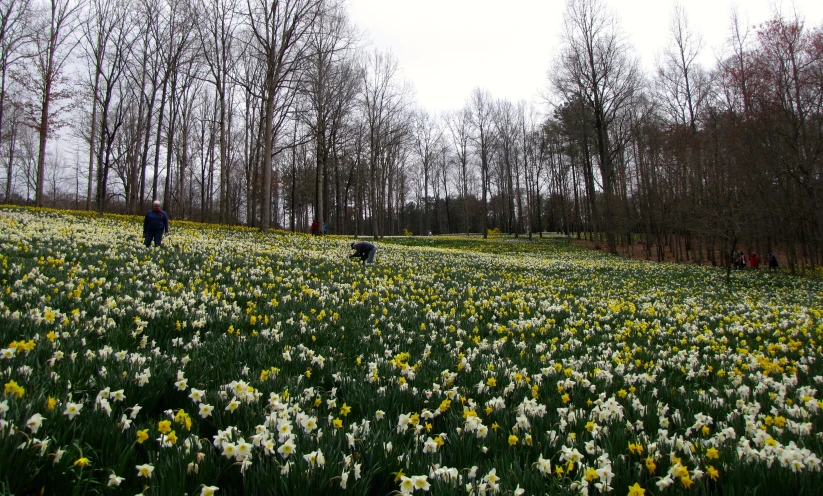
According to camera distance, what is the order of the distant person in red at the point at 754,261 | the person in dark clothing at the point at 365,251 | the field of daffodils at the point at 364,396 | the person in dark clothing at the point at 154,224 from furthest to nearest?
the distant person in red at the point at 754,261, the person in dark clothing at the point at 365,251, the person in dark clothing at the point at 154,224, the field of daffodils at the point at 364,396

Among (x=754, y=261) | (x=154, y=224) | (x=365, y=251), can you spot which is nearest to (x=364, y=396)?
(x=365, y=251)

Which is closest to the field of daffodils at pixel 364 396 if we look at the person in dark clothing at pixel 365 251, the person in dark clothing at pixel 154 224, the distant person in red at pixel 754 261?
the person in dark clothing at pixel 154 224

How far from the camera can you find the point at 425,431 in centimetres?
266

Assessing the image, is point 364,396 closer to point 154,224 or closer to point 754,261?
point 154,224

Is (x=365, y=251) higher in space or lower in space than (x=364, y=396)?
Answer: higher

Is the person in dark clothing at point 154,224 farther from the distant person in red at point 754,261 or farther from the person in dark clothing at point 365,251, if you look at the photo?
the distant person in red at point 754,261

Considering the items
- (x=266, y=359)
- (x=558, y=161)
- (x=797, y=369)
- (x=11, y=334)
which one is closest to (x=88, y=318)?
(x=11, y=334)

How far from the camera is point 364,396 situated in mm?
3027

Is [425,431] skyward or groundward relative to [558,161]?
groundward

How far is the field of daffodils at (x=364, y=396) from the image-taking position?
179 centimetres

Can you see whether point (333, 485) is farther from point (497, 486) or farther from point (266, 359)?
point (266, 359)

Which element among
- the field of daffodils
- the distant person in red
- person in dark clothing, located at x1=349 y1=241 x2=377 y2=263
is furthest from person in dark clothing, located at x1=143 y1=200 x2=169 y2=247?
the distant person in red

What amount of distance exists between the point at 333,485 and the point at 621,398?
9.12 feet

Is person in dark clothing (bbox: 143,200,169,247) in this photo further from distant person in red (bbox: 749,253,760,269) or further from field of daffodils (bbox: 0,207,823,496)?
distant person in red (bbox: 749,253,760,269)
